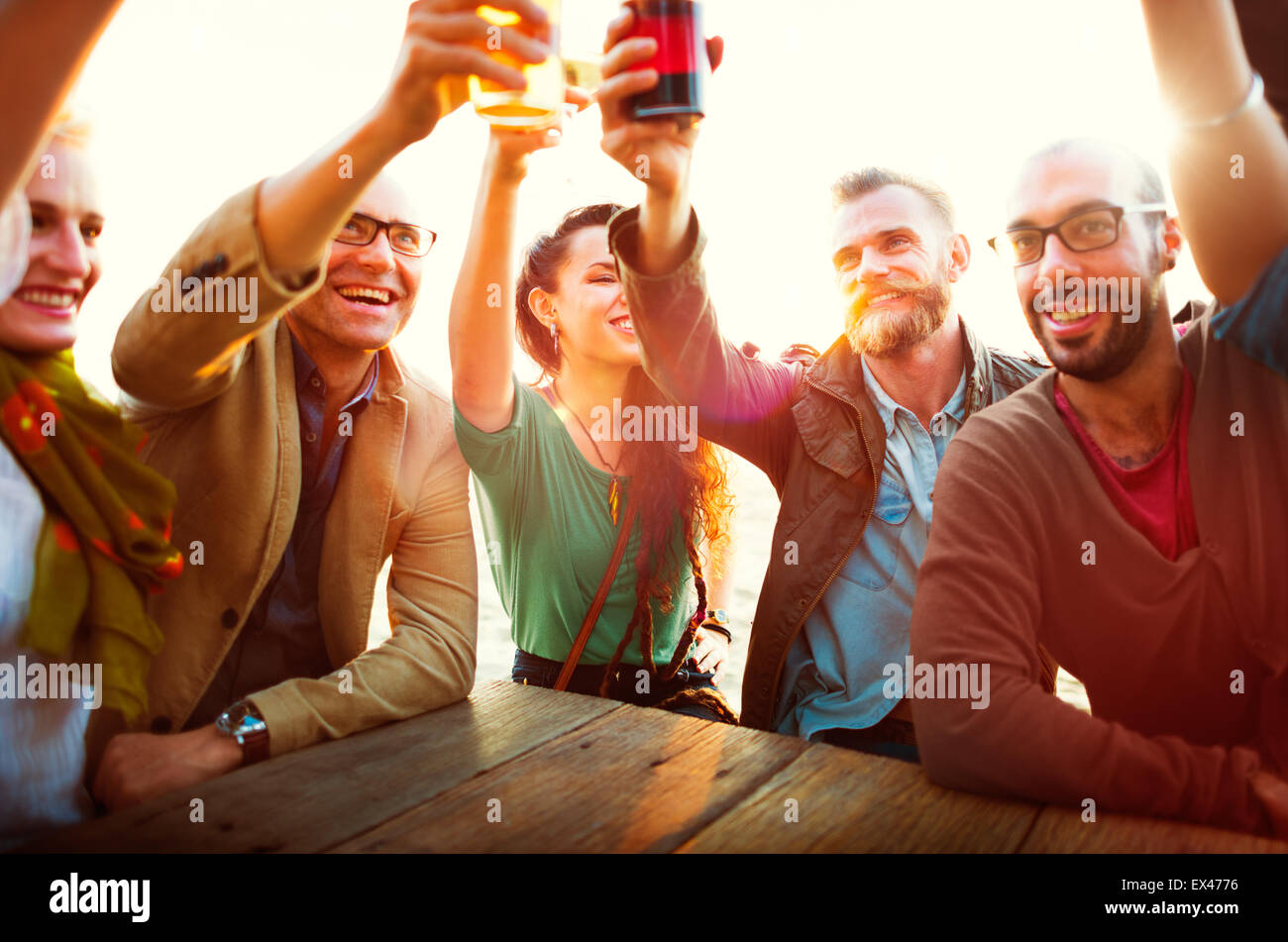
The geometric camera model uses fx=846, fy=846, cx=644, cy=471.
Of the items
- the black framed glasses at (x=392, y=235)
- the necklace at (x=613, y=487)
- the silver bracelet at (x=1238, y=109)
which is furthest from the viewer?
the necklace at (x=613, y=487)

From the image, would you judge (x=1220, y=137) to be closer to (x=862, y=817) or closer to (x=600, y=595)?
(x=862, y=817)

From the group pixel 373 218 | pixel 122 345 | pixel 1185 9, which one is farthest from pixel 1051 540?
pixel 122 345

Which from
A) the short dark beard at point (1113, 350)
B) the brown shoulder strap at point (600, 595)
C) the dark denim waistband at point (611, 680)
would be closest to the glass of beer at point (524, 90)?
the short dark beard at point (1113, 350)

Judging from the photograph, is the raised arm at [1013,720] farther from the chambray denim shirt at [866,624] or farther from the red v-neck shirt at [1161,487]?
the chambray denim shirt at [866,624]

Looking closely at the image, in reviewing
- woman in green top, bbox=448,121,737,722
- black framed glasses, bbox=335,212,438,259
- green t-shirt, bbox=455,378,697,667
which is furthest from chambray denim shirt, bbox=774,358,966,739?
black framed glasses, bbox=335,212,438,259

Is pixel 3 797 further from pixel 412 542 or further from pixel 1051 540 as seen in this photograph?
pixel 1051 540

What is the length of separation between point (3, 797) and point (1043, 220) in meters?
2.01

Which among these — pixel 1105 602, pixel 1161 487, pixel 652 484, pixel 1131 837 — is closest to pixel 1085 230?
pixel 1161 487

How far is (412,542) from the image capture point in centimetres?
181

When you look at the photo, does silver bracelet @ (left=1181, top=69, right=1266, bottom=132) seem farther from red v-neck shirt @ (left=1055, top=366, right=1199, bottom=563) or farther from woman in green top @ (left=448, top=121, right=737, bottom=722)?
woman in green top @ (left=448, top=121, right=737, bottom=722)

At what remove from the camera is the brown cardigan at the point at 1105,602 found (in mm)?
1319

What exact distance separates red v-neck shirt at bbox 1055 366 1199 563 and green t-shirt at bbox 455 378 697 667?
1.25 m

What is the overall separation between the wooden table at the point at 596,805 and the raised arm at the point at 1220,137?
0.91m
